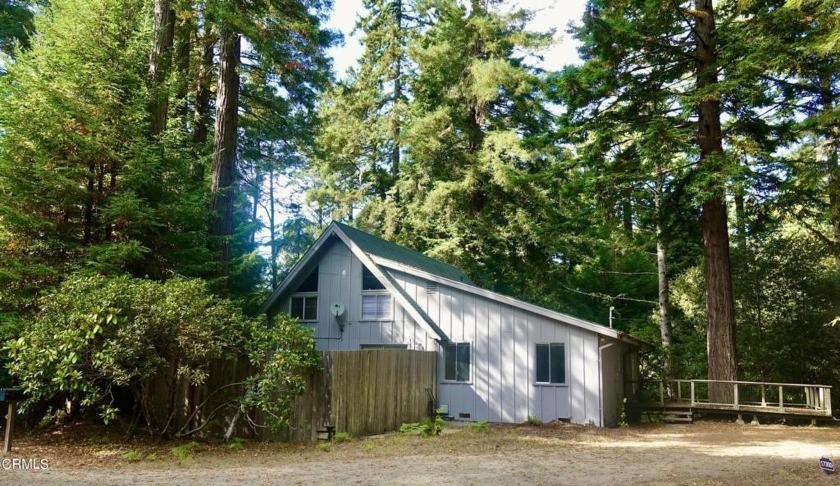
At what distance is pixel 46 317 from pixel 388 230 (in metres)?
18.6

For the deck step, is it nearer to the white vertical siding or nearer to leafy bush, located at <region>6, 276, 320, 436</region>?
the white vertical siding

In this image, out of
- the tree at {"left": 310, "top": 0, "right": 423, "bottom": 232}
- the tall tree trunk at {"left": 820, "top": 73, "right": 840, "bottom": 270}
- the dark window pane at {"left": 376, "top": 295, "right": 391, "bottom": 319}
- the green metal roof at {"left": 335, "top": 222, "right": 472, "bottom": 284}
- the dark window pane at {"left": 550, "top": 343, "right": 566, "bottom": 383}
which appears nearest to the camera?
the tall tree trunk at {"left": 820, "top": 73, "right": 840, "bottom": 270}

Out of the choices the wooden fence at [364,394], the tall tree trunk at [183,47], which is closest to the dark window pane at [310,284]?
the wooden fence at [364,394]

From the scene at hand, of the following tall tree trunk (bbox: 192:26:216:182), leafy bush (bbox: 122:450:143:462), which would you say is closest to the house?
tall tree trunk (bbox: 192:26:216:182)

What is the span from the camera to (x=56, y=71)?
11.6 m

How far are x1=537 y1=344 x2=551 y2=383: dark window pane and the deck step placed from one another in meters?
4.56

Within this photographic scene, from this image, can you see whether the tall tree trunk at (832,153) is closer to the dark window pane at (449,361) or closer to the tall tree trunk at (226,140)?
the dark window pane at (449,361)

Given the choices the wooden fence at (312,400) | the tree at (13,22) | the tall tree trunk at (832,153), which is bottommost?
the wooden fence at (312,400)

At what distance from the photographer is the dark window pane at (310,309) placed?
16.5 m

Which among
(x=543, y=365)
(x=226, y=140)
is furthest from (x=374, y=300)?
(x=226, y=140)

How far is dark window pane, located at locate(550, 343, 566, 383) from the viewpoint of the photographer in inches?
558

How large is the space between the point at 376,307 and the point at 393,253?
243 centimetres

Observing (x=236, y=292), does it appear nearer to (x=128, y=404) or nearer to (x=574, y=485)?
(x=128, y=404)

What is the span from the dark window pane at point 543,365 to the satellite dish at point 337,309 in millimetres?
5496
